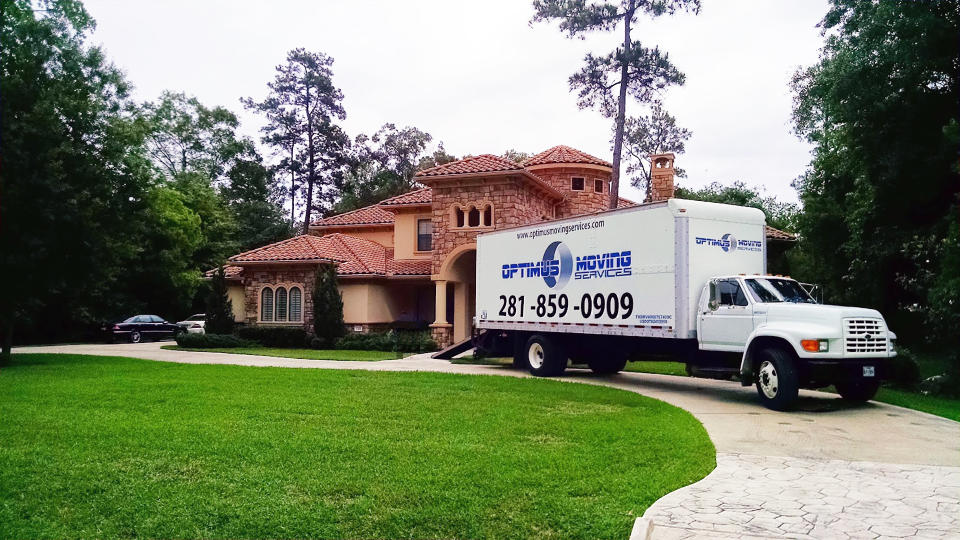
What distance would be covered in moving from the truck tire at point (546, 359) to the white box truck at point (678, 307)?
3cm

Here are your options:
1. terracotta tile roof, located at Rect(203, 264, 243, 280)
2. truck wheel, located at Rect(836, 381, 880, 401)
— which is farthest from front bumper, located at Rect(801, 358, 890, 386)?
terracotta tile roof, located at Rect(203, 264, 243, 280)

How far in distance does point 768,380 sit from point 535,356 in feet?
21.3

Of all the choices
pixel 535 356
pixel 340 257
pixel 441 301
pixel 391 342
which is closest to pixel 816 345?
pixel 535 356

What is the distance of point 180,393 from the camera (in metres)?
11.9

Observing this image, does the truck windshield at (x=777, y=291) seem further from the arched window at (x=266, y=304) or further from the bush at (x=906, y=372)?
the arched window at (x=266, y=304)

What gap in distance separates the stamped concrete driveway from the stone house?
14794mm

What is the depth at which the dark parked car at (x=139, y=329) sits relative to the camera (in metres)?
33.1

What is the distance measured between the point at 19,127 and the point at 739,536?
20.3 metres

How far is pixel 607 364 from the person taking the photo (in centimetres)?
1669

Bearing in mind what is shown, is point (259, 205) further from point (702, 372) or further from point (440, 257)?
point (702, 372)

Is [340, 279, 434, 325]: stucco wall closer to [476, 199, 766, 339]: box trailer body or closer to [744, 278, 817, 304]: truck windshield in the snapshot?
[476, 199, 766, 339]: box trailer body

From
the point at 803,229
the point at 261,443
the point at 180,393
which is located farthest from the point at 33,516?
the point at 803,229

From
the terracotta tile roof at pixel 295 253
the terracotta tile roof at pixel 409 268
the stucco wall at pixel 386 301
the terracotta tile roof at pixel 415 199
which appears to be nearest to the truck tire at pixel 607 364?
the terracotta tile roof at pixel 409 268

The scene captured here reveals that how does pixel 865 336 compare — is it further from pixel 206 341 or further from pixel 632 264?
pixel 206 341
